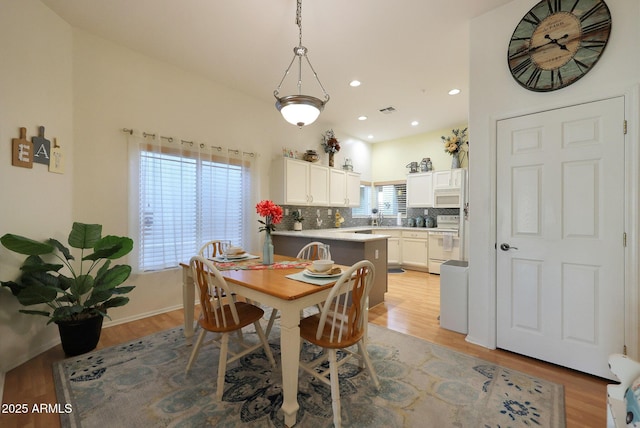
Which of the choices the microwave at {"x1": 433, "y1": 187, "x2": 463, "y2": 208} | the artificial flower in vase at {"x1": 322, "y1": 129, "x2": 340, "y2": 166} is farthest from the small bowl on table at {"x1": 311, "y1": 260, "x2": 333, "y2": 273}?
the microwave at {"x1": 433, "y1": 187, "x2": 463, "y2": 208}

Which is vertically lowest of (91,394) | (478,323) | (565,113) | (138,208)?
(91,394)

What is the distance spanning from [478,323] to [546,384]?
62cm

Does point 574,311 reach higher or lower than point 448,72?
lower

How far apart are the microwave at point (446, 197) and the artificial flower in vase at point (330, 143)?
7.29ft

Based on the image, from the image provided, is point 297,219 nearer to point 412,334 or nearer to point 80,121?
point 412,334

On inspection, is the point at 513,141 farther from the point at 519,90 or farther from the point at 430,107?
the point at 430,107

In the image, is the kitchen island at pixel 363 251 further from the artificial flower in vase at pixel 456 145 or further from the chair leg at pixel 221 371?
the artificial flower in vase at pixel 456 145

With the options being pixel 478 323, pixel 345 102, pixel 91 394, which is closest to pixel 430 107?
pixel 345 102

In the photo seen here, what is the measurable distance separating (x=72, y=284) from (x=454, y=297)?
3465mm

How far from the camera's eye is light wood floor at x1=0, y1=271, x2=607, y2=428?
157cm

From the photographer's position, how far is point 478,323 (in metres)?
2.44

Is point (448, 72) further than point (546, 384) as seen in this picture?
Yes

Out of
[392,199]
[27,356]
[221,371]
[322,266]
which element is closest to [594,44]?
[322,266]

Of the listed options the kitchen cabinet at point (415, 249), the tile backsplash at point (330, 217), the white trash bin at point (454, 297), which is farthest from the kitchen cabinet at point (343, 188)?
the white trash bin at point (454, 297)
